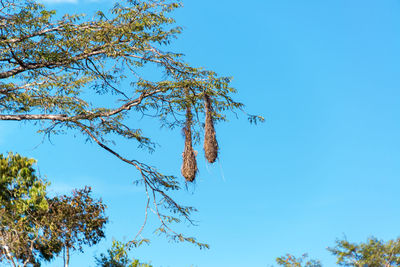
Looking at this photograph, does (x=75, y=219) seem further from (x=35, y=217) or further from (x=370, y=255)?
(x=370, y=255)

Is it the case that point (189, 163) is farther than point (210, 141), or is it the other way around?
point (189, 163)

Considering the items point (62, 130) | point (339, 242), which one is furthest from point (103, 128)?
point (339, 242)

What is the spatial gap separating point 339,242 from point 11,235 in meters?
11.2

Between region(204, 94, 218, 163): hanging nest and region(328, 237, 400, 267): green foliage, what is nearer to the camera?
region(204, 94, 218, 163): hanging nest

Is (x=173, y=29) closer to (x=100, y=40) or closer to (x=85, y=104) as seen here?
(x=100, y=40)

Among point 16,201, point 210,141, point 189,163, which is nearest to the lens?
point 210,141

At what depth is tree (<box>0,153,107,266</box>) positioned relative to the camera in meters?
13.6

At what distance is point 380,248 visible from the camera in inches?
689

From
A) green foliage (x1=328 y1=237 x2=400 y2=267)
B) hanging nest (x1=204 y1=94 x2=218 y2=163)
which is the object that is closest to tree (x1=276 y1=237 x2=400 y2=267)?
green foliage (x1=328 y1=237 x2=400 y2=267)

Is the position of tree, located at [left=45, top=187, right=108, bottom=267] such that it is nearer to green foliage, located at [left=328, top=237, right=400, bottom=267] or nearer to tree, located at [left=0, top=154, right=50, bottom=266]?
tree, located at [left=0, top=154, right=50, bottom=266]

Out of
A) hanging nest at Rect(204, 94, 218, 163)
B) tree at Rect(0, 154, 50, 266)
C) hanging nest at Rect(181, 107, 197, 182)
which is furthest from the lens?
tree at Rect(0, 154, 50, 266)

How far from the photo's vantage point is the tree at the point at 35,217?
13648mm

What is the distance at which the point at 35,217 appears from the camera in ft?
47.4

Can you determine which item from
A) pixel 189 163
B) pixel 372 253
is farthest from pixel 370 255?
pixel 189 163
